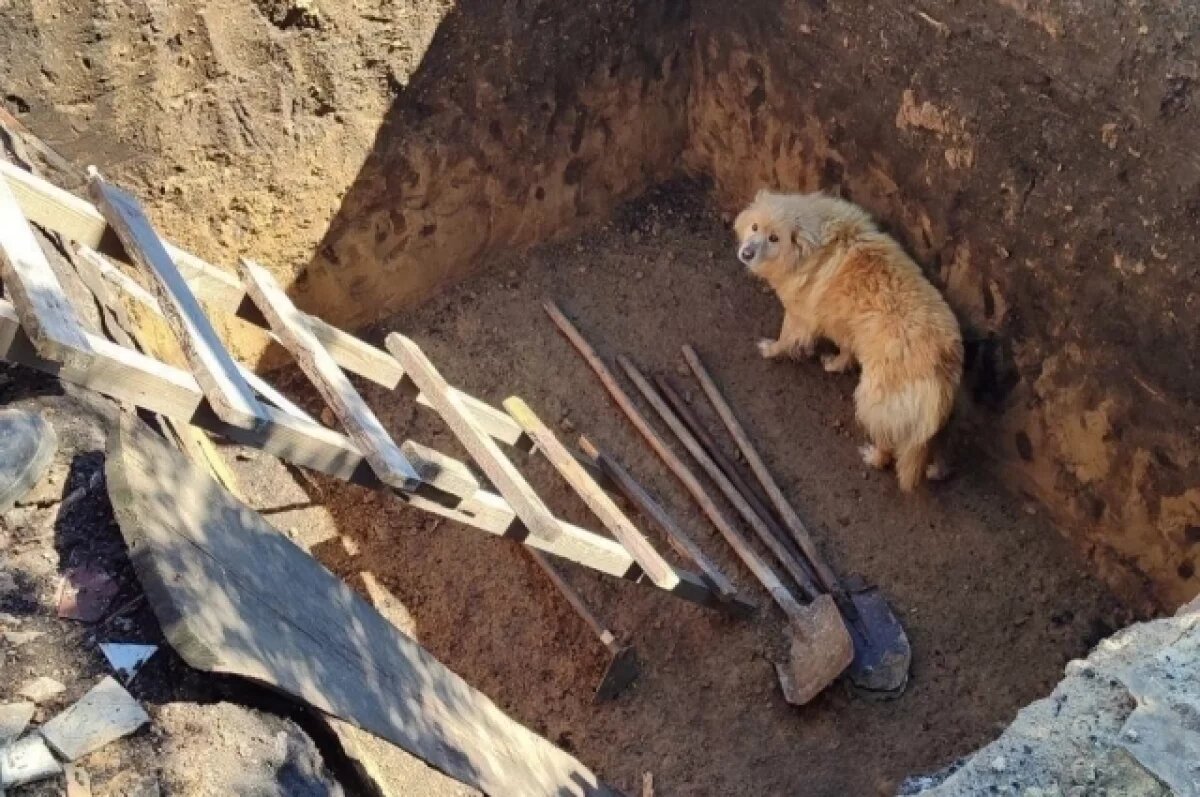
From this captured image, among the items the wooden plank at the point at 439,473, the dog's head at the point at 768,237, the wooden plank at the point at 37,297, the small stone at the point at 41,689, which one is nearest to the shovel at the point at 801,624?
the dog's head at the point at 768,237

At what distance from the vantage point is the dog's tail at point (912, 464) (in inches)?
219

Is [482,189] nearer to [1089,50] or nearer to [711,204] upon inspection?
[711,204]

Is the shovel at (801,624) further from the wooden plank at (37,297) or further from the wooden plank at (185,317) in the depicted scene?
the wooden plank at (37,297)

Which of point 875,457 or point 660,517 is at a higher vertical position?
point 875,457

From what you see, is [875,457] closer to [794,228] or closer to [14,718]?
[794,228]

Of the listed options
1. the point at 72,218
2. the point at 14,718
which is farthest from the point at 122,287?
the point at 14,718

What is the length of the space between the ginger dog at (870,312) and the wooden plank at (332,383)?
2.66 metres

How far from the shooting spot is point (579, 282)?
23.2 ft

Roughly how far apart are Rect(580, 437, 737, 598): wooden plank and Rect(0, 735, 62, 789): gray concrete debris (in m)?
3.05

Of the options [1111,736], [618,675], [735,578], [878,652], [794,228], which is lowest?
[618,675]

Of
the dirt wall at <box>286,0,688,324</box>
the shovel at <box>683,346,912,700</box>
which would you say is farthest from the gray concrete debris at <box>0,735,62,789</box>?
the dirt wall at <box>286,0,688,324</box>

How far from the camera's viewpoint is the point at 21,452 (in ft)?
11.9

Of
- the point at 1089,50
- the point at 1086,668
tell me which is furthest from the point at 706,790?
the point at 1089,50

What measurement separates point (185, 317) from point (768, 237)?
3361 mm
